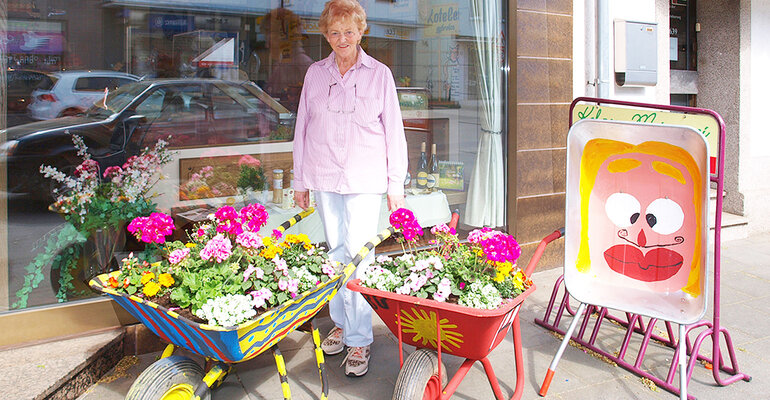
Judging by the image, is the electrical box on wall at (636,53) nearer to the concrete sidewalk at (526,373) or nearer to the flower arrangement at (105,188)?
the concrete sidewalk at (526,373)

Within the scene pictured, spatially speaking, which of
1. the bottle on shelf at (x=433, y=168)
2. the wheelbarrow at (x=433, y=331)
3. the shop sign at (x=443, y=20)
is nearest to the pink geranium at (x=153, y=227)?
the wheelbarrow at (x=433, y=331)

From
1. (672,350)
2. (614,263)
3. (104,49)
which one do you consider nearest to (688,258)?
(614,263)

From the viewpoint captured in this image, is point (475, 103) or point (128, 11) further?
point (475, 103)

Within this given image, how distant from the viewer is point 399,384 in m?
2.94

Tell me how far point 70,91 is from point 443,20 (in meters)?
2.73

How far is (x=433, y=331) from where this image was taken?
9.66 feet

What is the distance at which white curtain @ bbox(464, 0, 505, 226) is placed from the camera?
540 centimetres

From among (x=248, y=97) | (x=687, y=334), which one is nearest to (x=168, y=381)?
(x=248, y=97)

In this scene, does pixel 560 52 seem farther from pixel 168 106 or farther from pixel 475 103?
pixel 168 106

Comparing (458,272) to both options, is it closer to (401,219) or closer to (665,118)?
(401,219)

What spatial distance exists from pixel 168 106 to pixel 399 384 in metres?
2.37

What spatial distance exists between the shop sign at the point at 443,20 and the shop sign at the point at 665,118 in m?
Answer: 1.41

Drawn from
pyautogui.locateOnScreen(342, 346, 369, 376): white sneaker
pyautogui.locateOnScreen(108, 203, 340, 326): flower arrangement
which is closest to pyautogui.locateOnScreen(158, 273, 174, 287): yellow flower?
pyautogui.locateOnScreen(108, 203, 340, 326): flower arrangement

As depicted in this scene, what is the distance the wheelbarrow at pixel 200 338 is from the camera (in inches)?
105
